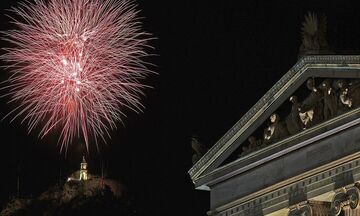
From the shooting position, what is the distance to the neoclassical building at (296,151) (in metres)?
53.7

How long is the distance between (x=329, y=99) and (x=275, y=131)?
3546 mm

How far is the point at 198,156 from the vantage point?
2406 inches

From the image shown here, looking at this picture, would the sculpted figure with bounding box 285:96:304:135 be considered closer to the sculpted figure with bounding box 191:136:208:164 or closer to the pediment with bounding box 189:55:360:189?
the pediment with bounding box 189:55:360:189

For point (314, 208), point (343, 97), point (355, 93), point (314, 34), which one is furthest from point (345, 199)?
point (314, 34)

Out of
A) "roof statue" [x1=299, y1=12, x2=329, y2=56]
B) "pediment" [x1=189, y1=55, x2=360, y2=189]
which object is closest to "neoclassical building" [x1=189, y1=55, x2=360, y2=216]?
"pediment" [x1=189, y1=55, x2=360, y2=189]

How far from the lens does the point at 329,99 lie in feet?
179

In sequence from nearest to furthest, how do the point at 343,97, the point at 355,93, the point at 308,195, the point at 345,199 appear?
the point at 355,93
the point at 343,97
the point at 345,199
the point at 308,195

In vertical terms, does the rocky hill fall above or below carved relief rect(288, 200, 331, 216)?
above

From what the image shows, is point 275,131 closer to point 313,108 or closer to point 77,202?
point 313,108

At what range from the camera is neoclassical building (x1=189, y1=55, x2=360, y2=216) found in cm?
5366

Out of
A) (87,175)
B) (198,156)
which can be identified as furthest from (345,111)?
(87,175)

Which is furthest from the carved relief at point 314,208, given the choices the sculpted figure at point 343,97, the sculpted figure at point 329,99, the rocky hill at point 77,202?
the rocky hill at point 77,202

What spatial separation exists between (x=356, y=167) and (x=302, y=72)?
398 cm

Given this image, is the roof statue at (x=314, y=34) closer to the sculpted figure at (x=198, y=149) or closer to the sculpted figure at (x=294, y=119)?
the sculpted figure at (x=294, y=119)
